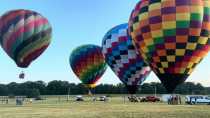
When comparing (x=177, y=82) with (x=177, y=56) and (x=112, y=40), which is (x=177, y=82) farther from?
(x=112, y=40)

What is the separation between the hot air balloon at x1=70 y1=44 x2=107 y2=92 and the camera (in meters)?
61.5

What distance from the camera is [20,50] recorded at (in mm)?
44188

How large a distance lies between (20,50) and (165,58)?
55.4 feet

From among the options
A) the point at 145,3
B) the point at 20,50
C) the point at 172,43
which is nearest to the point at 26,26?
the point at 20,50

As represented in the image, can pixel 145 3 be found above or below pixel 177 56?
above

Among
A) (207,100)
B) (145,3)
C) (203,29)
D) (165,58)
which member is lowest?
(207,100)

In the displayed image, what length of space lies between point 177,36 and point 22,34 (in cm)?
1718

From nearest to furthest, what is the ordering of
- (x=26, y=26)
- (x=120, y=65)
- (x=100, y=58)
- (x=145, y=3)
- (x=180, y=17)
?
(x=180, y=17), (x=145, y=3), (x=26, y=26), (x=120, y=65), (x=100, y=58)

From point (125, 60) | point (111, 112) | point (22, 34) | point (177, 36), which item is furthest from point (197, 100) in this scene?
point (111, 112)

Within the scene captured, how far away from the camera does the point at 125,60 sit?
47.7 meters

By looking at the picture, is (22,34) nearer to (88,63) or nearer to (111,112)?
(111,112)

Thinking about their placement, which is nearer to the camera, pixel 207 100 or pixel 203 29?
pixel 203 29

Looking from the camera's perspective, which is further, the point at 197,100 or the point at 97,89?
the point at 97,89

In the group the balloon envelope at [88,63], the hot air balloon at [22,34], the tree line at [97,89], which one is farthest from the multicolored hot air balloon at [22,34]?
the tree line at [97,89]
